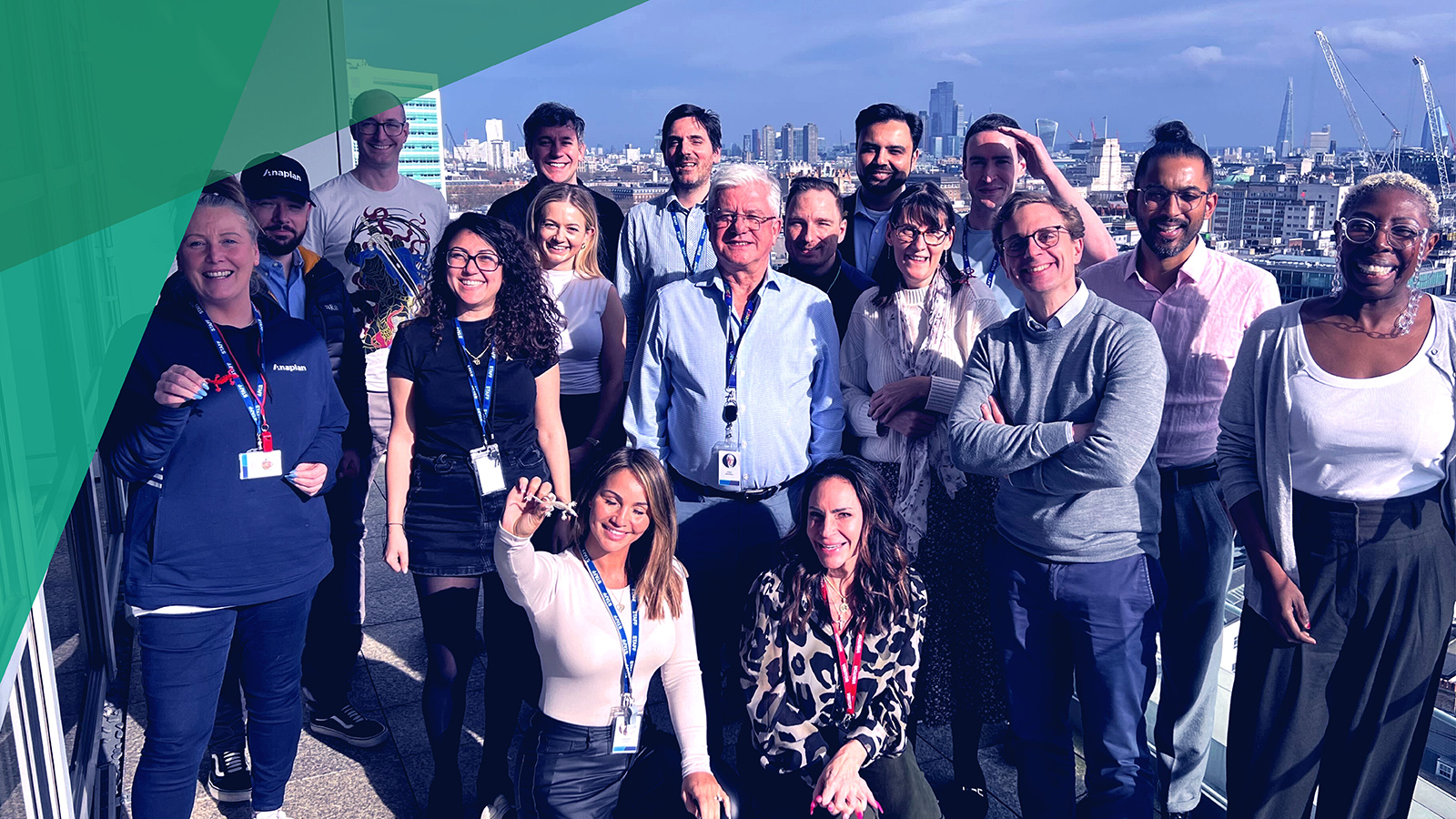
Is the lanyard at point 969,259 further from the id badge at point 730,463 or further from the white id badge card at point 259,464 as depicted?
the white id badge card at point 259,464

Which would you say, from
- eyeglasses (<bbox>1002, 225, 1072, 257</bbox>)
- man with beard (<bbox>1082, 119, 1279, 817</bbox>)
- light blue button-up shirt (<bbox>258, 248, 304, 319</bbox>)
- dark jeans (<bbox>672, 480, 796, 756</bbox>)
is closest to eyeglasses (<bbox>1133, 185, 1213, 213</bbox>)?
man with beard (<bbox>1082, 119, 1279, 817</bbox>)

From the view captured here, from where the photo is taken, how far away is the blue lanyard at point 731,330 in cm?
244

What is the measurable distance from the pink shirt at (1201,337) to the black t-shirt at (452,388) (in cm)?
139

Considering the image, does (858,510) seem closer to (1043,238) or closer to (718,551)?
(718,551)

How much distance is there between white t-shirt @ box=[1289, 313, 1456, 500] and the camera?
6.16ft

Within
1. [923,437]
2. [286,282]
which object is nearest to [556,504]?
[923,437]

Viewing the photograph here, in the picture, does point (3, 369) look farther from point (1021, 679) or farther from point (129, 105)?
point (1021, 679)

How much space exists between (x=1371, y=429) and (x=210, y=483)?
2292mm

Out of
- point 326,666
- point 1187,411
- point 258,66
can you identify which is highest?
point 258,66

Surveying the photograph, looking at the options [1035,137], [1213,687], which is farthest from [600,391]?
[1213,687]

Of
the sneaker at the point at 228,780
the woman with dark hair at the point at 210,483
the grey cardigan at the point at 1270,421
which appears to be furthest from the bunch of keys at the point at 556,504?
the grey cardigan at the point at 1270,421

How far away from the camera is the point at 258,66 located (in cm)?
607

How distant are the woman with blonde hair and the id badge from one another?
58 centimetres

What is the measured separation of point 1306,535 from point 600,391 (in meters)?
1.84
